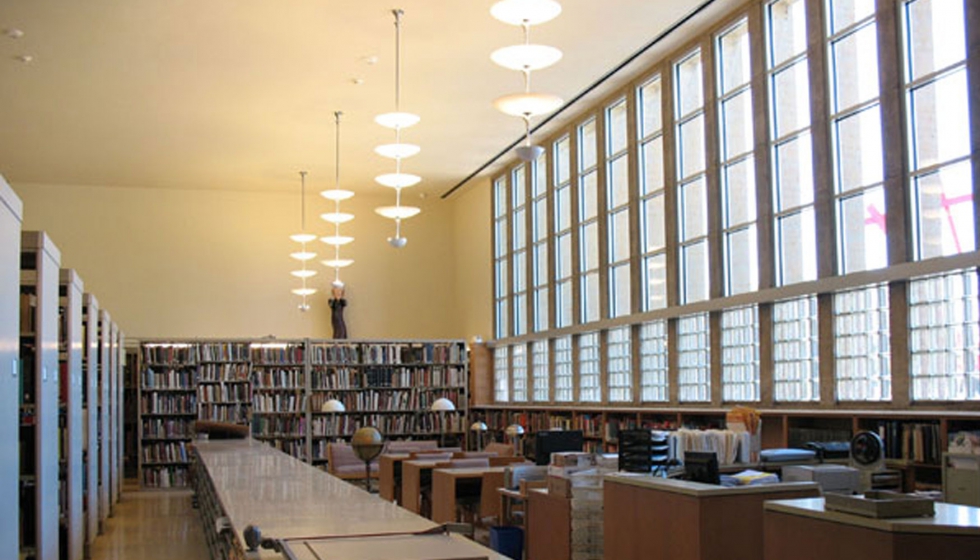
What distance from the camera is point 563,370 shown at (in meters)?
15.8

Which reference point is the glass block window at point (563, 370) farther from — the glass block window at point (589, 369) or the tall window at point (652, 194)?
the tall window at point (652, 194)

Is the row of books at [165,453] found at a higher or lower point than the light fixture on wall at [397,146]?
lower

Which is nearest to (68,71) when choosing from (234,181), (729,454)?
(234,181)

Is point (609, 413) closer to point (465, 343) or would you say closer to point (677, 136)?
point (677, 136)

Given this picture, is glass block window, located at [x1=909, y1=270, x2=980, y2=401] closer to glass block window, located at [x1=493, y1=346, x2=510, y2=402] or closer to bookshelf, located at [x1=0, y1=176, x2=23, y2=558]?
bookshelf, located at [x1=0, y1=176, x2=23, y2=558]

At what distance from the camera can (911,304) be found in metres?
8.70

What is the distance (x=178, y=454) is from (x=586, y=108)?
27.5 ft

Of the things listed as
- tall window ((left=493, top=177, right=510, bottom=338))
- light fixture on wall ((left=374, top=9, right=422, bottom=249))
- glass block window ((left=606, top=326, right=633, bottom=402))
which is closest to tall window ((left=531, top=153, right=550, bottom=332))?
tall window ((left=493, top=177, right=510, bottom=338))

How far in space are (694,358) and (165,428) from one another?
9.08 meters

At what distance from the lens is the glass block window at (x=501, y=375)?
59.3 feet

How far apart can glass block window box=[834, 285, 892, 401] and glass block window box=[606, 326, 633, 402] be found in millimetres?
4083

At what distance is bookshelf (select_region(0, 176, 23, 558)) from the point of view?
171 inches

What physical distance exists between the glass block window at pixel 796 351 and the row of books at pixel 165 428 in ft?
33.1

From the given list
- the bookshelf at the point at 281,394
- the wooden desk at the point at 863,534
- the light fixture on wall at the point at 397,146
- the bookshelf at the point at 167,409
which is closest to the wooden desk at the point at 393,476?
the light fixture on wall at the point at 397,146
